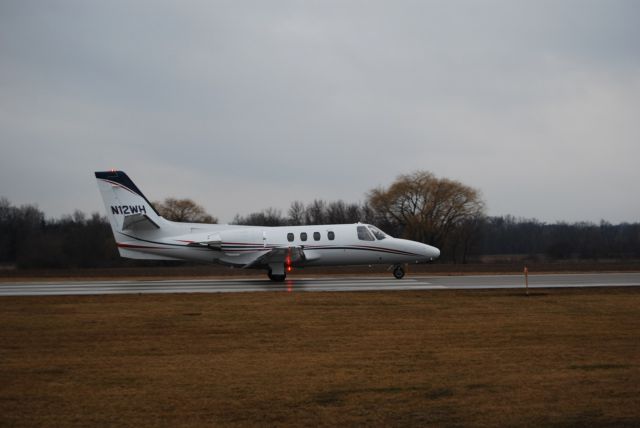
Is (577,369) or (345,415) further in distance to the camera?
(577,369)

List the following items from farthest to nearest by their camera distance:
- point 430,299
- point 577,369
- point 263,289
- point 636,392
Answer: point 263,289
point 430,299
point 577,369
point 636,392

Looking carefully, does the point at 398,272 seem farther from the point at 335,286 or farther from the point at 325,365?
the point at 325,365

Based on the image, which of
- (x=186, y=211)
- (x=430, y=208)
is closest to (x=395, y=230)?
(x=430, y=208)

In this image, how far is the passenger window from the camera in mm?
31375

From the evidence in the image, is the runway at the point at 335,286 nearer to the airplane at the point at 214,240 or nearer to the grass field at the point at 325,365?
the airplane at the point at 214,240

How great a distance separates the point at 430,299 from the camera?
21.4 metres

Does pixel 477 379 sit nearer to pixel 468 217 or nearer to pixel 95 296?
pixel 95 296

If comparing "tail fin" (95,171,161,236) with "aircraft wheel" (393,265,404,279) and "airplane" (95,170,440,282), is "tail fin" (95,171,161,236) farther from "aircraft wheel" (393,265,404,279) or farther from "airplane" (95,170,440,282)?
"aircraft wheel" (393,265,404,279)

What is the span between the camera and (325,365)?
36.6ft

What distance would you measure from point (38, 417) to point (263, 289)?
18106 mm

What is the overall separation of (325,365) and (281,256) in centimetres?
1858

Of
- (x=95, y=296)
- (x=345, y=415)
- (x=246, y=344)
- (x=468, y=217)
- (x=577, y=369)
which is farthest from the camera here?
(x=468, y=217)

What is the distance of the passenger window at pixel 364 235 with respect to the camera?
31375 millimetres

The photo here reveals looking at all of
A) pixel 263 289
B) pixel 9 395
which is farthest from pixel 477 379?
pixel 263 289
